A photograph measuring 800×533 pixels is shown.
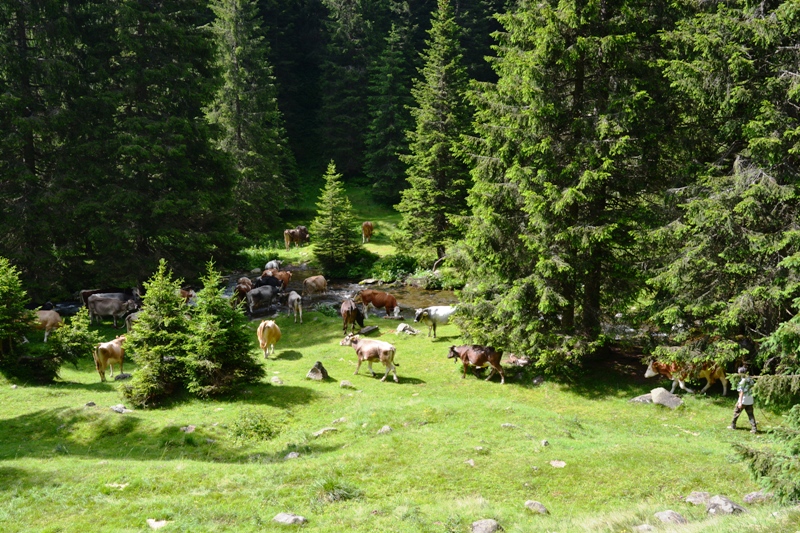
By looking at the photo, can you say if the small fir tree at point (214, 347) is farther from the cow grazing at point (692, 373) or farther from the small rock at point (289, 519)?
the cow grazing at point (692, 373)

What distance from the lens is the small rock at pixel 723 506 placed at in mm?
8562

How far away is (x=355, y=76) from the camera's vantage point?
189ft

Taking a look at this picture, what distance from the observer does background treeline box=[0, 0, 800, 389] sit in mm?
14109

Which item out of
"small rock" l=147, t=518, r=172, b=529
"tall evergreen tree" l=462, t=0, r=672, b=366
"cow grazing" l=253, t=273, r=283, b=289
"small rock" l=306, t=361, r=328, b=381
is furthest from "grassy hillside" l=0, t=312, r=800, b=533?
"cow grazing" l=253, t=273, r=283, b=289

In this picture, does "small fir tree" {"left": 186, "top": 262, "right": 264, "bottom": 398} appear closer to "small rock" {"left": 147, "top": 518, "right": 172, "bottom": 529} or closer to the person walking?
"small rock" {"left": 147, "top": 518, "right": 172, "bottom": 529}

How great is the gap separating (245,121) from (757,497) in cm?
4172

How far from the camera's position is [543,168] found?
1683 cm

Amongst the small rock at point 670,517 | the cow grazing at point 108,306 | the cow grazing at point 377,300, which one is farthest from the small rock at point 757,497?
the cow grazing at point 108,306

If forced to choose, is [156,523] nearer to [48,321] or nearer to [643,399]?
[643,399]

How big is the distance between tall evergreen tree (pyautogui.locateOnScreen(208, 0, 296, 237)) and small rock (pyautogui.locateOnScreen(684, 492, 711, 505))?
36.8 metres

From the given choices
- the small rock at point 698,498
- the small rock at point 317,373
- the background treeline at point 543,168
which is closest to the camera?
Answer: the small rock at point 698,498

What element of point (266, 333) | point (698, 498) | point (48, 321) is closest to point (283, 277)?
point (266, 333)

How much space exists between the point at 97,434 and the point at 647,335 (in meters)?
16.2

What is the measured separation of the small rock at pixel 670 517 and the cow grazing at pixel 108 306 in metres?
23.5
